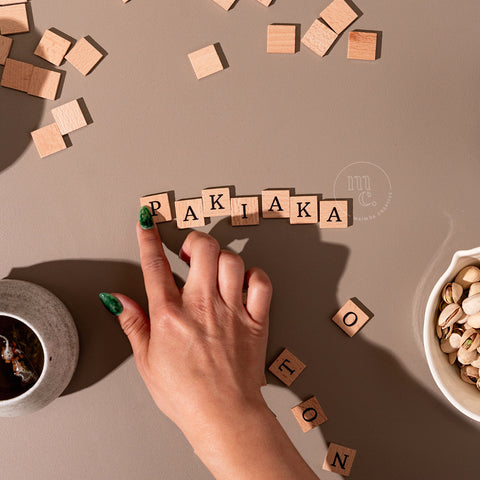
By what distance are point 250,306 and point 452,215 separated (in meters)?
0.38

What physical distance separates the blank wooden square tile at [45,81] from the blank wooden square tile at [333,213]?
481 millimetres

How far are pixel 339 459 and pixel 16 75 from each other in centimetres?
84

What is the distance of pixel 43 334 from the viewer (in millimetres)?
626

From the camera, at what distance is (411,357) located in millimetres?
747

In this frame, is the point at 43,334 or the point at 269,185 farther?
the point at 269,185

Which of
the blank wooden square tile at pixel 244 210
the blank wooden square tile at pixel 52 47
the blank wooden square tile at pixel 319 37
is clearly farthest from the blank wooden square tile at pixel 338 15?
the blank wooden square tile at pixel 52 47

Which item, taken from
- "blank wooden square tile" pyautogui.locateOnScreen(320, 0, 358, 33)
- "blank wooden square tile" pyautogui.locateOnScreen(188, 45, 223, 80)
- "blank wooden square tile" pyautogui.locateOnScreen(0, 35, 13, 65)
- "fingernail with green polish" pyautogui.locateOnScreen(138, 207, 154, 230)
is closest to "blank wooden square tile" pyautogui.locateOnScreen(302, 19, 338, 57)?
"blank wooden square tile" pyautogui.locateOnScreen(320, 0, 358, 33)

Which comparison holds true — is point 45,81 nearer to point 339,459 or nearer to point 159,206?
point 159,206

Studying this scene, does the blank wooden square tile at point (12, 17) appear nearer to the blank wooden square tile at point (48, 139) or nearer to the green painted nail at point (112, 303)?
the blank wooden square tile at point (48, 139)

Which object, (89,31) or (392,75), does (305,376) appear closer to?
(392,75)

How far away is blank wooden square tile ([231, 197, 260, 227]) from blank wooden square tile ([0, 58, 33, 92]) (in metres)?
0.39

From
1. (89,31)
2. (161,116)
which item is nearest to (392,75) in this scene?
(161,116)

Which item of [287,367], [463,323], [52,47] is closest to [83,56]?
[52,47]

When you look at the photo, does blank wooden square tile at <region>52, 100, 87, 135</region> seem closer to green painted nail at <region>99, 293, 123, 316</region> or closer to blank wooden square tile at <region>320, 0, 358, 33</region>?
green painted nail at <region>99, 293, 123, 316</region>
